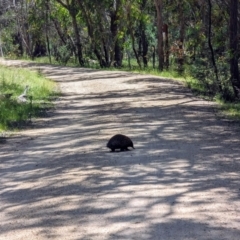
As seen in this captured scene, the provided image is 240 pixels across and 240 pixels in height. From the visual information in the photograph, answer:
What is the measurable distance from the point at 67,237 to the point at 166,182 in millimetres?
2568

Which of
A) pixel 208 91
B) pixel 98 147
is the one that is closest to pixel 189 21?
pixel 208 91

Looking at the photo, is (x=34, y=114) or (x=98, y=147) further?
(x=34, y=114)

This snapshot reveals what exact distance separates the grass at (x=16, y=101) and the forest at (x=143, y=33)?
532cm

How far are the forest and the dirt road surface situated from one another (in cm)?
481

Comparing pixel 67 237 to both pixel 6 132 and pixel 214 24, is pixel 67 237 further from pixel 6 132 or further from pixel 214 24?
pixel 214 24

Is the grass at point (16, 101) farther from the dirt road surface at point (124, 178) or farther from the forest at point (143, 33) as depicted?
the forest at point (143, 33)

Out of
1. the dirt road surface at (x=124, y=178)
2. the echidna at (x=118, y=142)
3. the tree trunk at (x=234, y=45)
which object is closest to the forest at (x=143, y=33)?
the tree trunk at (x=234, y=45)

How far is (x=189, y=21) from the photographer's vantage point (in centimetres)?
4134

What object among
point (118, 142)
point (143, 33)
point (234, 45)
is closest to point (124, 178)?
point (118, 142)

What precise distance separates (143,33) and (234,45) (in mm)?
27965

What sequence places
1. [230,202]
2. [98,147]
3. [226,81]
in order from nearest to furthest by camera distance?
1. [230,202]
2. [98,147]
3. [226,81]

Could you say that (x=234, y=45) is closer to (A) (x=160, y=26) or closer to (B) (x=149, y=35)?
(A) (x=160, y=26)

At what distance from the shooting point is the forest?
74.9ft

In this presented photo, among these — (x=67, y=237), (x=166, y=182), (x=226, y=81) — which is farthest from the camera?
(x=226, y=81)
